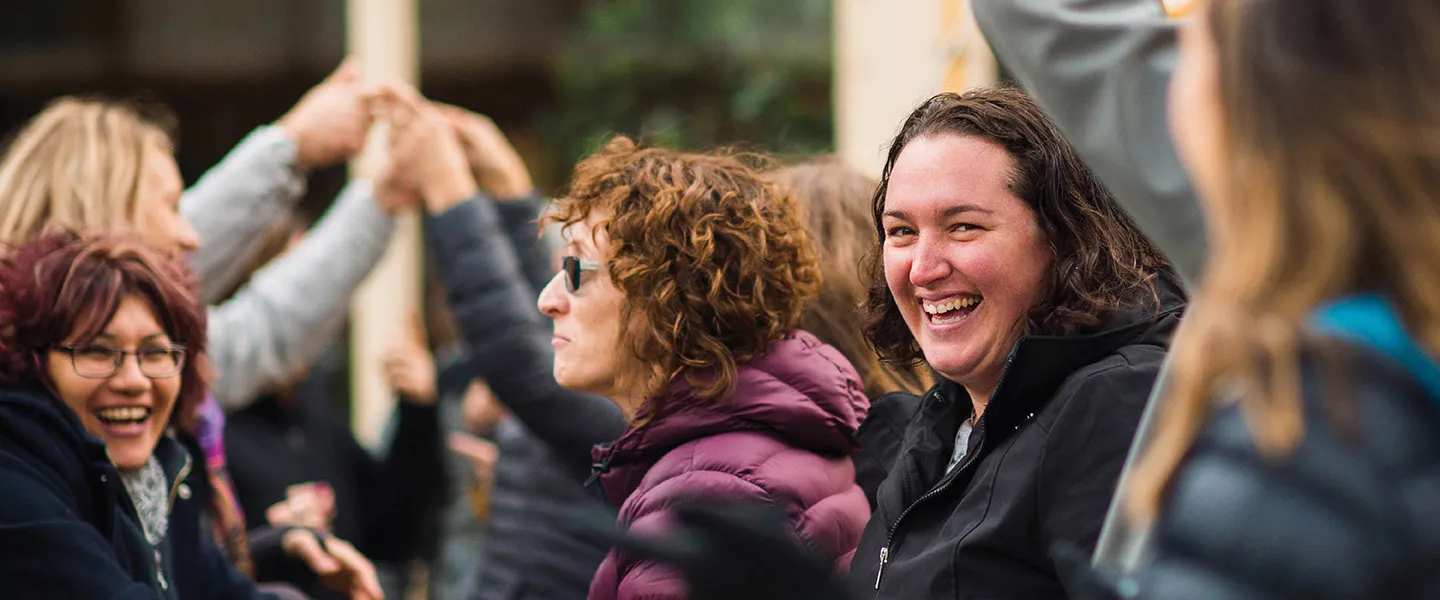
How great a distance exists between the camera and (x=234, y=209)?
3.69 metres

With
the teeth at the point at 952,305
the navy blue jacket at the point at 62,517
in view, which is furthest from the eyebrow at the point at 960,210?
the navy blue jacket at the point at 62,517

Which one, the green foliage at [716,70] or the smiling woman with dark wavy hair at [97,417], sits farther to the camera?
the green foliage at [716,70]

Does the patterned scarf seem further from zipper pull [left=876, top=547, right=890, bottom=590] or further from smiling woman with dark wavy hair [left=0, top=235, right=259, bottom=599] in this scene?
zipper pull [left=876, top=547, right=890, bottom=590]

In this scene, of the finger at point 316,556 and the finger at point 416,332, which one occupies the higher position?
the finger at point 316,556

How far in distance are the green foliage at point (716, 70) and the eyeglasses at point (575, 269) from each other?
3978mm

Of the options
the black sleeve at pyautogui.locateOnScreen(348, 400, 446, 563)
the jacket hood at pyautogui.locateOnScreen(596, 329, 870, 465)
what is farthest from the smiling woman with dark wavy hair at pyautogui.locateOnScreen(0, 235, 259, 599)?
the black sleeve at pyautogui.locateOnScreen(348, 400, 446, 563)

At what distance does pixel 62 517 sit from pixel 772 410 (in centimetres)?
110

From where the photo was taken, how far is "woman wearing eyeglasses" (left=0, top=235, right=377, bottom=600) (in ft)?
7.69

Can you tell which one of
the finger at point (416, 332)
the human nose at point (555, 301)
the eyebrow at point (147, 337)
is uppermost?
the human nose at point (555, 301)

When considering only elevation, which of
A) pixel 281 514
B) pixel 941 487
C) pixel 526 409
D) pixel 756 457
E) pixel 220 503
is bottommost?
pixel 281 514

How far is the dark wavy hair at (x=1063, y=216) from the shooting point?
78.8 inches

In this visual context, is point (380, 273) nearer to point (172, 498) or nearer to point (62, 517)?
point (172, 498)

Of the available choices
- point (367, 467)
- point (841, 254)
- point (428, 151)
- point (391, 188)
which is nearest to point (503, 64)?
point (367, 467)

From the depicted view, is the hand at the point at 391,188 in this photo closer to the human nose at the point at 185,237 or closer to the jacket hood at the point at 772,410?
the human nose at the point at 185,237
